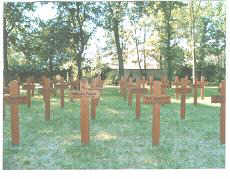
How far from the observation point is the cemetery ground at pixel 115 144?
471 cm

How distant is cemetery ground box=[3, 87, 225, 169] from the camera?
4.71m

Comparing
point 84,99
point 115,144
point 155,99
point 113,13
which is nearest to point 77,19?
point 113,13

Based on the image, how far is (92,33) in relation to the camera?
2084 centimetres

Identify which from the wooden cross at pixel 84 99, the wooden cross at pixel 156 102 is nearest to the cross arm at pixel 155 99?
the wooden cross at pixel 156 102

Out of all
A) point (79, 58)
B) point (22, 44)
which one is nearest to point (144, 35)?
point (79, 58)

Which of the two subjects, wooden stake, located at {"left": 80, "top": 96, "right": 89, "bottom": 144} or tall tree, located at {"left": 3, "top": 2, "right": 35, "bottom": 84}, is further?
tall tree, located at {"left": 3, "top": 2, "right": 35, "bottom": 84}

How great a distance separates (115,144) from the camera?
18.8 feet

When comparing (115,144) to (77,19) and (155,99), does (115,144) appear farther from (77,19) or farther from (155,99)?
(77,19)

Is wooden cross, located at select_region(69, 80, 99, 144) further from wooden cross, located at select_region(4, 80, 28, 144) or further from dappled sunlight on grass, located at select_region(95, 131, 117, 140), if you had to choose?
wooden cross, located at select_region(4, 80, 28, 144)

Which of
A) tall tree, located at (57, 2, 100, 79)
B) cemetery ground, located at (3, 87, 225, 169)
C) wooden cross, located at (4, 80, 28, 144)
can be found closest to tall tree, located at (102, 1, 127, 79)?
tall tree, located at (57, 2, 100, 79)

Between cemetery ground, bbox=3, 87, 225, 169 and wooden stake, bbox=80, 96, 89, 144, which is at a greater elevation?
wooden stake, bbox=80, 96, 89, 144
